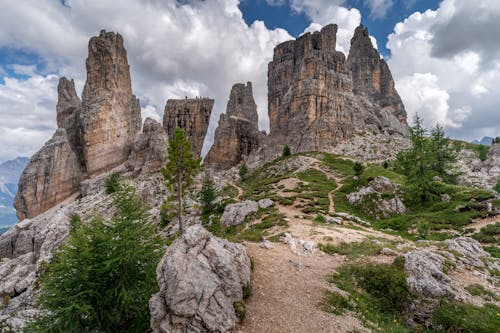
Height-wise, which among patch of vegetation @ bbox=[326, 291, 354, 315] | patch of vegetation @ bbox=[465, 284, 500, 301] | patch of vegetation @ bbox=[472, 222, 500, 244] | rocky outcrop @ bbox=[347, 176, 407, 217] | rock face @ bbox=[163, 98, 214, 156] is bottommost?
patch of vegetation @ bbox=[326, 291, 354, 315]

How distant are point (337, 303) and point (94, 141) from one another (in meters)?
89.2

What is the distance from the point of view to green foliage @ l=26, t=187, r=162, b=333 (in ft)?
35.5

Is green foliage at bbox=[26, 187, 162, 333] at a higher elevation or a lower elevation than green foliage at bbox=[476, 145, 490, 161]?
lower

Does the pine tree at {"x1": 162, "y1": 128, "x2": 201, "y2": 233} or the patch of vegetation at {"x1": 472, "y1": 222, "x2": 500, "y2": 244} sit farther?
the pine tree at {"x1": 162, "y1": 128, "x2": 201, "y2": 233}

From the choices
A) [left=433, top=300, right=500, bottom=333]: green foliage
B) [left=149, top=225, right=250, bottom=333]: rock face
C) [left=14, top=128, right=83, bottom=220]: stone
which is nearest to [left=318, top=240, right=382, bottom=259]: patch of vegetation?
[left=433, top=300, right=500, bottom=333]: green foliage

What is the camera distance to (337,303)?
36.4 ft

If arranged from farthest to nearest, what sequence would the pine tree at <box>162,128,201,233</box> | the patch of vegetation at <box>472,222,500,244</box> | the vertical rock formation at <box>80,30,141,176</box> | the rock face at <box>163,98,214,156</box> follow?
1. the rock face at <box>163,98,214,156</box>
2. the vertical rock formation at <box>80,30,141,176</box>
3. the pine tree at <box>162,128,201,233</box>
4. the patch of vegetation at <box>472,222,500,244</box>

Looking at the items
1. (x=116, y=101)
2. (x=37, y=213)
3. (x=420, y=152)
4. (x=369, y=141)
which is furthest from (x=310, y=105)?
(x=37, y=213)

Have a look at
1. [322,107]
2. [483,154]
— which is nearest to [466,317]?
[322,107]

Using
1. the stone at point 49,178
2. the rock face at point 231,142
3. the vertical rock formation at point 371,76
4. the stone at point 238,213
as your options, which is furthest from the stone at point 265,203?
the vertical rock formation at point 371,76

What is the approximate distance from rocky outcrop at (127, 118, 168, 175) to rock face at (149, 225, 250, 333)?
66229 millimetres

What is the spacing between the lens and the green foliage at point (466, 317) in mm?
9324

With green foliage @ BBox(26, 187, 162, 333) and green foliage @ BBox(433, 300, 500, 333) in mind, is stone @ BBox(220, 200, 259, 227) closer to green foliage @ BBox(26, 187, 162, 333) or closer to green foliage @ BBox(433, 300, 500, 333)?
green foliage @ BBox(26, 187, 162, 333)

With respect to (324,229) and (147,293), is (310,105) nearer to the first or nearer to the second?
(324,229)
